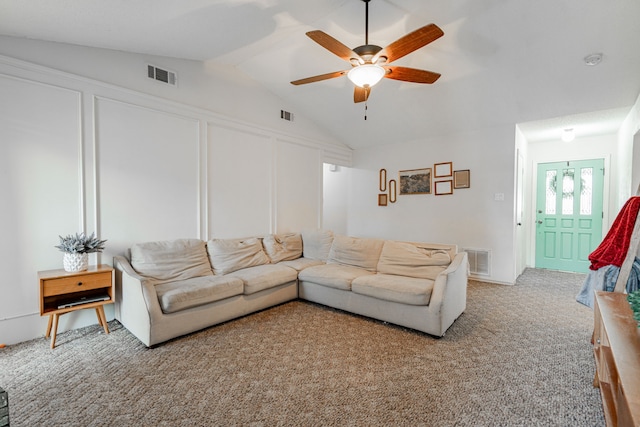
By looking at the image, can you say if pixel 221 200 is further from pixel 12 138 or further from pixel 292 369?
pixel 292 369

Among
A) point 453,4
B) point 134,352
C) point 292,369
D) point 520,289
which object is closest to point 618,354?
point 292,369

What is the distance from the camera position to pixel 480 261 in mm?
4828

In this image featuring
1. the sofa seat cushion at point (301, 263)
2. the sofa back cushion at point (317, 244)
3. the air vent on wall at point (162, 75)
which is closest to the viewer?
the air vent on wall at point (162, 75)

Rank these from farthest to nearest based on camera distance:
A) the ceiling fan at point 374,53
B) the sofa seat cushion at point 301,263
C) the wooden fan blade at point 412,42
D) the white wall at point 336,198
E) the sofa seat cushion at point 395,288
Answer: the white wall at point 336,198, the sofa seat cushion at point 301,263, the sofa seat cushion at point 395,288, the ceiling fan at point 374,53, the wooden fan blade at point 412,42

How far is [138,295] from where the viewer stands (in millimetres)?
2600

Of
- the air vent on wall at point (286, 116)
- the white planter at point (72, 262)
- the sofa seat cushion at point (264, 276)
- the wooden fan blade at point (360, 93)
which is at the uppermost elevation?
the air vent on wall at point (286, 116)

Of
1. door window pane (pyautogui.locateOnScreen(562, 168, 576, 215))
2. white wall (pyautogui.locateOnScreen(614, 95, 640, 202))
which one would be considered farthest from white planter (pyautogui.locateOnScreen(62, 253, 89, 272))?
door window pane (pyautogui.locateOnScreen(562, 168, 576, 215))

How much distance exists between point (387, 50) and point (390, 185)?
3.64 meters

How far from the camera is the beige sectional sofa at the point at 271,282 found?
2660 mm

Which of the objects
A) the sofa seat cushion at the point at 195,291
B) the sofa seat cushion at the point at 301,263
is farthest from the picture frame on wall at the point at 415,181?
the sofa seat cushion at the point at 195,291

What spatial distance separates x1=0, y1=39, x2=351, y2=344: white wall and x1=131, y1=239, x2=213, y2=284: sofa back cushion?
0.32 metres

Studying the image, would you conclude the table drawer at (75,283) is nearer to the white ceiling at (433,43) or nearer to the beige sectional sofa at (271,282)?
the beige sectional sofa at (271,282)

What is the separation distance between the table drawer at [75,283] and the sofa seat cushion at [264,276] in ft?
3.89

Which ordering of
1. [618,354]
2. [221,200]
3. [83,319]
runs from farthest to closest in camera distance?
1. [221,200]
2. [83,319]
3. [618,354]
